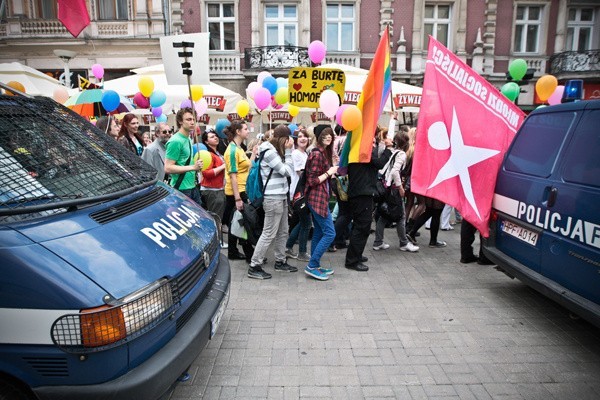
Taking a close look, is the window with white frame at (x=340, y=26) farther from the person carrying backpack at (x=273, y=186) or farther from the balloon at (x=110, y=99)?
the person carrying backpack at (x=273, y=186)

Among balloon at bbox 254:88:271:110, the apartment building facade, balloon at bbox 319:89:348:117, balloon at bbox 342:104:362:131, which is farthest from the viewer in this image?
the apartment building facade

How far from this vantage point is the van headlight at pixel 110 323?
1.94 m

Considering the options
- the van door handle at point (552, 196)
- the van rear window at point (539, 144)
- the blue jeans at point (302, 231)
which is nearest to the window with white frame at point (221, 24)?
the blue jeans at point (302, 231)

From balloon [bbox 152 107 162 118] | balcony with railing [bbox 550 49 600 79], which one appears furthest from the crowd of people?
balcony with railing [bbox 550 49 600 79]

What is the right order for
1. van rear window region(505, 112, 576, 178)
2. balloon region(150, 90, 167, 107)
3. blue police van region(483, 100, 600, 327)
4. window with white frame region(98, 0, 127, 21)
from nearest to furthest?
blue police van region(483, 100, 600, 327)
van rear window region(505, 112, 576, 178)
balloon region(150, 90, 167, 107)
window with white frame region(98, 0, 127, 21)

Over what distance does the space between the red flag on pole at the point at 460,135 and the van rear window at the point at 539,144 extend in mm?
279

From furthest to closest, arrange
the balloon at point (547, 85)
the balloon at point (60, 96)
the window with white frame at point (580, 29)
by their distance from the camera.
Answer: the window with white frame at point (580, 29)
the balloon at point (60, 96)
the balloon at point (547, 85)

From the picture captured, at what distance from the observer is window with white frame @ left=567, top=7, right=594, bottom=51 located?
60.6 feet

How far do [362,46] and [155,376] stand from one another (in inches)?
703

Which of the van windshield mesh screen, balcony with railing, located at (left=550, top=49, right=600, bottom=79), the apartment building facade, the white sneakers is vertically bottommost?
the white sneakers

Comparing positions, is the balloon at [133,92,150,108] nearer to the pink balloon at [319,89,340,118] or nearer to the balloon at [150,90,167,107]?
the balloon at [150,90,167,107]

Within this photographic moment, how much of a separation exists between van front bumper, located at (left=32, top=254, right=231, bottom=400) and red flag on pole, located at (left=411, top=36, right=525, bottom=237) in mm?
2789

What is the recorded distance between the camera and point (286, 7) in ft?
58.1

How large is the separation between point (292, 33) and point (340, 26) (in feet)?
7.02
